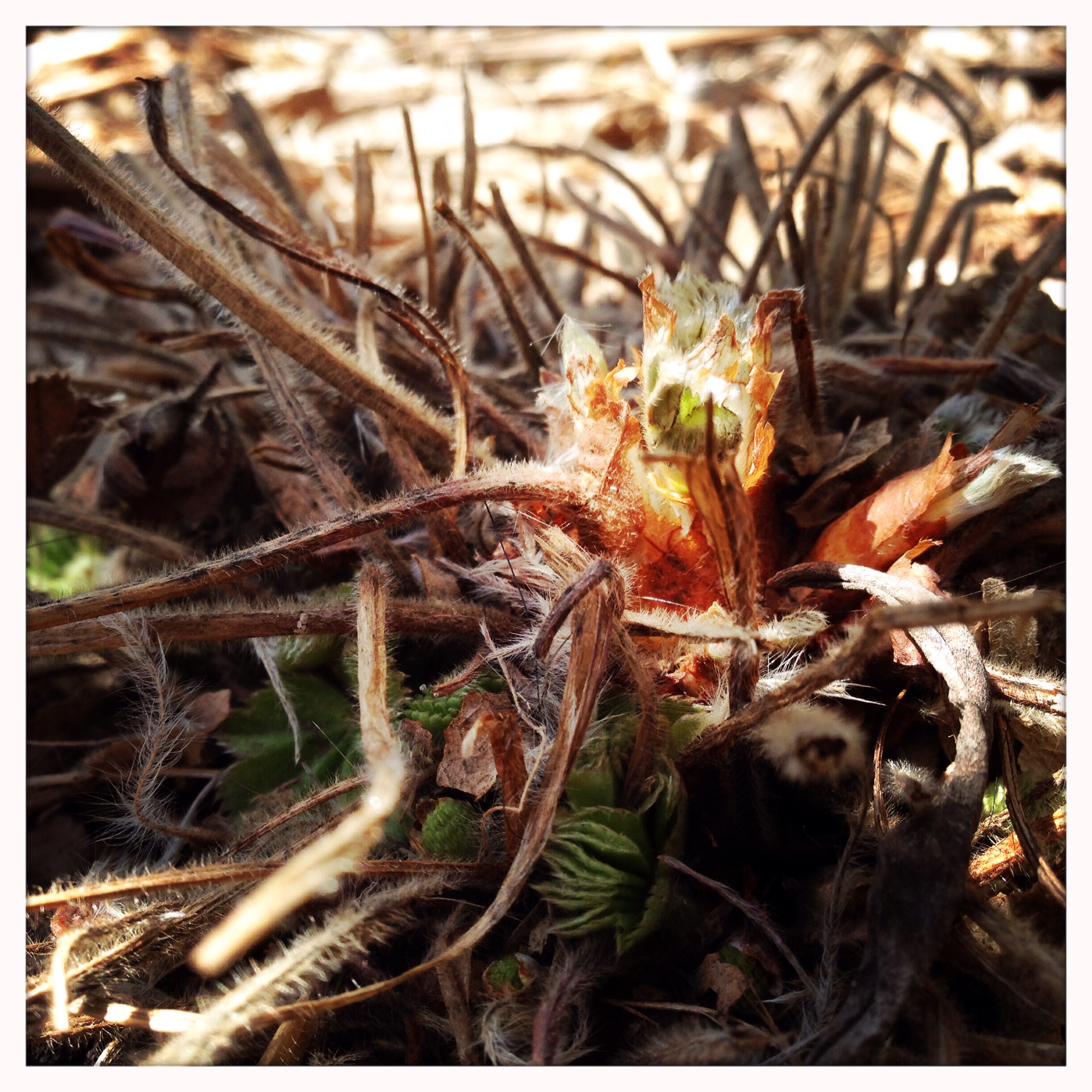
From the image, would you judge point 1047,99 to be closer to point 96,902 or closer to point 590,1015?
point 590,1015

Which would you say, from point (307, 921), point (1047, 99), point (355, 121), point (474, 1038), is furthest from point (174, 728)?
point (1047, 99)

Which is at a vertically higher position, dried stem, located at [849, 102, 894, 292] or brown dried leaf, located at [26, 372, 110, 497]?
dried stem, located at [849, 102, 894, 292]

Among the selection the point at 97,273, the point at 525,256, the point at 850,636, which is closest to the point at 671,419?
the point at 850,636

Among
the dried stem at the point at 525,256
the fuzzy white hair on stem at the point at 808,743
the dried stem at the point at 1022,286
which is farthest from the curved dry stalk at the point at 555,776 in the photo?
the dried stem at the point at 1022,286

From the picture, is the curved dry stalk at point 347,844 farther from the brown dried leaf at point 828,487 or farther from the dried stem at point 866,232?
the dried stem at point 866,232

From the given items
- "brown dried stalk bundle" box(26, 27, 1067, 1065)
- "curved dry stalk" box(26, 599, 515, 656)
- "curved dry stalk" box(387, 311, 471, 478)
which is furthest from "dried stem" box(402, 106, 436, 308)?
"curved dry stalk" box(26, 599, 515, 656)

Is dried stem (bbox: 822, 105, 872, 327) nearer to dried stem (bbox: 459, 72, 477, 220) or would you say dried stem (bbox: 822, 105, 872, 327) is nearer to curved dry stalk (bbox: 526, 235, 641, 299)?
curved dry stalk (bbox: 526, 235, 641, 299)
